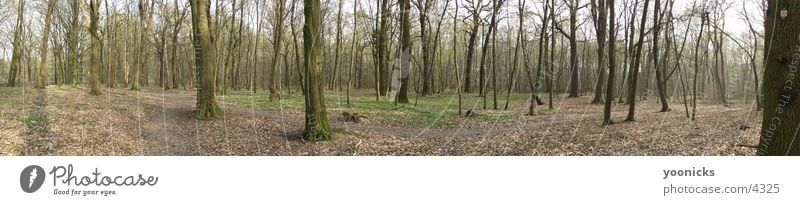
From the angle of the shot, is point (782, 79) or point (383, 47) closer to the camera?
point (782, 79)

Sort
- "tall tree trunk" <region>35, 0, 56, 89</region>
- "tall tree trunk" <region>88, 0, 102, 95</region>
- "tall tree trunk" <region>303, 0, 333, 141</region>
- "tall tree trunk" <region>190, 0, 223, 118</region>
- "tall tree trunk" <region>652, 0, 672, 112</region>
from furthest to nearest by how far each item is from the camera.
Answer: "tall tree trunk" <region>88, 0, 102, 95</region> < "tall tree trunk" <region>35, 0, 56, 89</region> < "tall tree trunk" <region>652, 0, 672, 112</region> < "tall tree trunk" <region>190, 0, 223, 118</region> < "tall tree trunk" <region>303, 0, 333, 141</region>

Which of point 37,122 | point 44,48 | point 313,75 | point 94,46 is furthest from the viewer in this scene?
point 94,46

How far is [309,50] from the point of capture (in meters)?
7.44

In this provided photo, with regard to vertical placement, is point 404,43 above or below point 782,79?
above

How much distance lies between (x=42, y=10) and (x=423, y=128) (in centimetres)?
1204

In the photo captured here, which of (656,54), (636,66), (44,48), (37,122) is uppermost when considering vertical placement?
(44,48)

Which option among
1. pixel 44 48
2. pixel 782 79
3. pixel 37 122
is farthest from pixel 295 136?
pixel 44 48

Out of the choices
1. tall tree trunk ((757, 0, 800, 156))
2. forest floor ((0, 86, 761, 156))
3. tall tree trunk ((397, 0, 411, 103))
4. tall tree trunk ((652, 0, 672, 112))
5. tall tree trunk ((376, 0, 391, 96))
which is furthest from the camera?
tall tree trunk ((376, 0, 391, 96))

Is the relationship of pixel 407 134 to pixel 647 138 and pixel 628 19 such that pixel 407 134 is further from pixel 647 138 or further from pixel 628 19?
pixel 628 19
